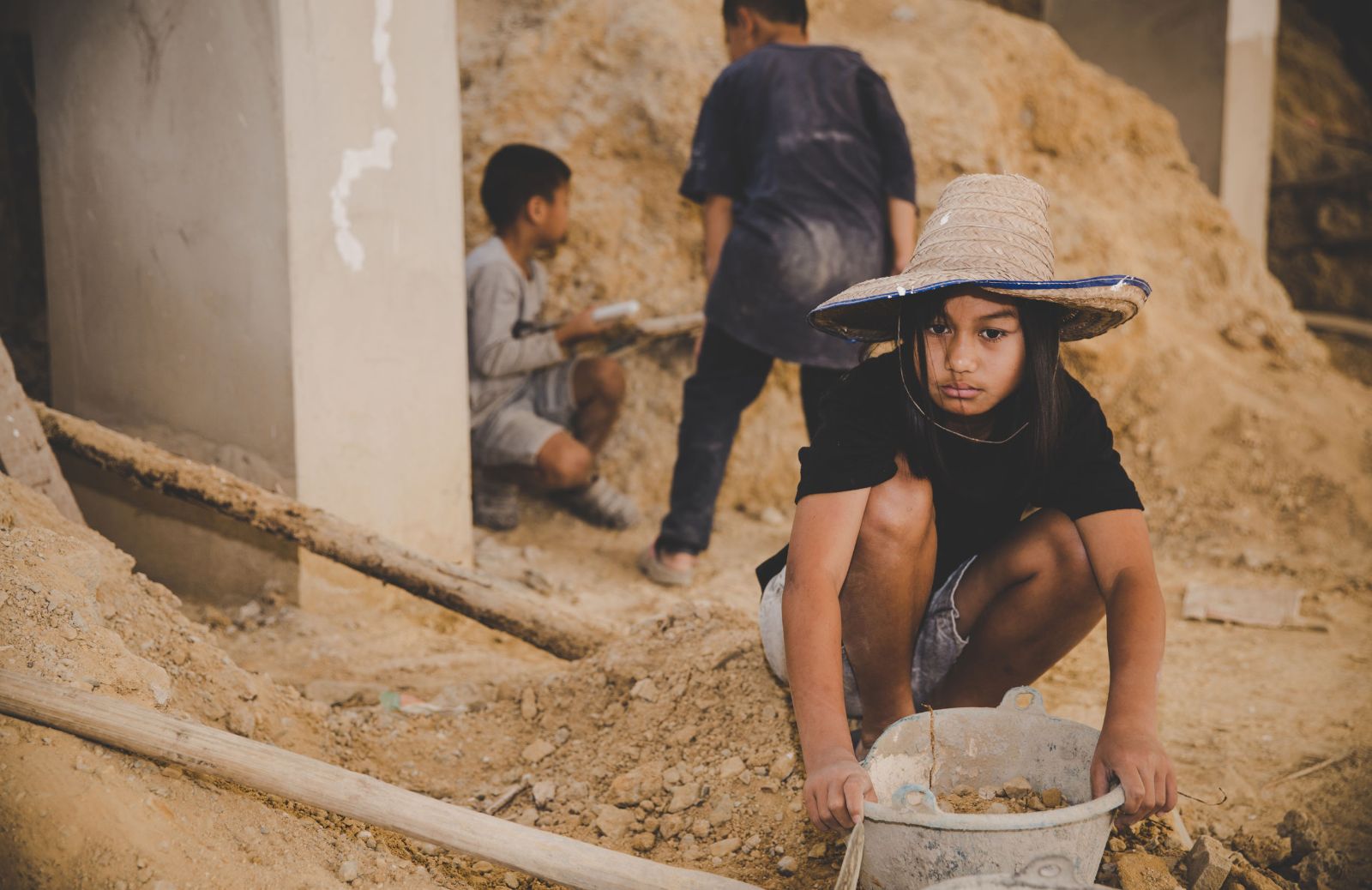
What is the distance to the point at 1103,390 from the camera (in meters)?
4.28

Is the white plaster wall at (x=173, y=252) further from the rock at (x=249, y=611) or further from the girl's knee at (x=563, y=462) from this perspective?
the girl's knee at (x=563, y=462)

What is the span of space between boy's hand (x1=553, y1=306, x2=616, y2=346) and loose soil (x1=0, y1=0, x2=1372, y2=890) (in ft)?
1.49

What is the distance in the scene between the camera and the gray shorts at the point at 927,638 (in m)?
1.85

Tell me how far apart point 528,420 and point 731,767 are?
2068 mm

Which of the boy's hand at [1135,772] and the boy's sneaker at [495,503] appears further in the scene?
the boy's sneaker at [495,503]

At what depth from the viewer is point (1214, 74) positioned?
17.7 feet

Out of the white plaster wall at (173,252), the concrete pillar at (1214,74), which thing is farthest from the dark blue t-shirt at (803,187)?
the concrete pillar at (1214,74)

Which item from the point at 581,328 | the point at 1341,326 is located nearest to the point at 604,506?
the point at 581,328

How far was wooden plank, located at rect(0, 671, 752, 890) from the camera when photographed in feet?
4.26

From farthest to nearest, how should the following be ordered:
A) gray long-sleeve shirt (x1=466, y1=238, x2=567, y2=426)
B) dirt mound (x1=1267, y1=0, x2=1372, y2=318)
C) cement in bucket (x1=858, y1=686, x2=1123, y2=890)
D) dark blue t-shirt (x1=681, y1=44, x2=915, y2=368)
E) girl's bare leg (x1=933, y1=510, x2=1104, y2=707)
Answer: dirt mound (x1=1267, y1=0, x2=1372, y2=318) < gray long-sleeve shirt (x1=466, y1=238, x2=567, y2=426) < dark blue t-shirt (x1=681, y1=44, x2=915, y2=368) < girl's bare leg (x1=933, y1=510, x2=1104, y2=707) < cement in bucket (x1=858, y1=686, x2=1123, y2=890)

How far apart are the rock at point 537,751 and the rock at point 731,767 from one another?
37 cm

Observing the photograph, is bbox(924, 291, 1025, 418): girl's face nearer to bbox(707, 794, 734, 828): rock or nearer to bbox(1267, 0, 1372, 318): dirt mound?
bbox(707, 794, 734, 828): rock

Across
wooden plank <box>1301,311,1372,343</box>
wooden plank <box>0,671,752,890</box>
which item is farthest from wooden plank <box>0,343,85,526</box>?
wooden plank <box>1301,311,1372,343</box>

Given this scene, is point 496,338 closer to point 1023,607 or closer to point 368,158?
point 368,158
